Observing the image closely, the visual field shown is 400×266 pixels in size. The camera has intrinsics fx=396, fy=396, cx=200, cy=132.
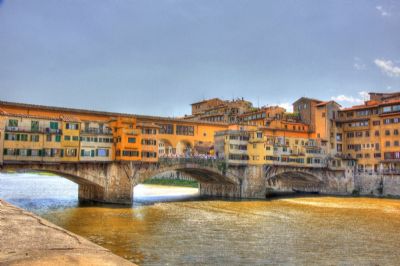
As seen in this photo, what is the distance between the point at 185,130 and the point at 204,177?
31.8 feet

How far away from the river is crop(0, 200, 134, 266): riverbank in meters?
5.74

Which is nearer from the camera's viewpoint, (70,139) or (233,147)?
(70,139)

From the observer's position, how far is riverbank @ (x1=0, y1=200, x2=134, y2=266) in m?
14.6

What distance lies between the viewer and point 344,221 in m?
44.2

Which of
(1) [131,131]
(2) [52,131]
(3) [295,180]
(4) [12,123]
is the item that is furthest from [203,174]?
(4) [12,123]

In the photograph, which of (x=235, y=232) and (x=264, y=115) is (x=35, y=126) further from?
(x=264, y=115)

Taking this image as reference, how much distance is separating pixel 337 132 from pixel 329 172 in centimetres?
1068

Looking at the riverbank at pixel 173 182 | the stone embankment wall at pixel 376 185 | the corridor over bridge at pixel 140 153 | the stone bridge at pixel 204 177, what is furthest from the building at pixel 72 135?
the stone embankment wall at pixel 376 185

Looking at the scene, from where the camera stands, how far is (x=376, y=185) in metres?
77.4

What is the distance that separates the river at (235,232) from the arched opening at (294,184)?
2836cm

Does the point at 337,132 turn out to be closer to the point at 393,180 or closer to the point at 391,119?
the point at 391,119

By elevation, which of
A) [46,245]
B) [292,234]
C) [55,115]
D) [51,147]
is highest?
[55,115]

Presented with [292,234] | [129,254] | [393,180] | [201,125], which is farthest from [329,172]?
[129,254]

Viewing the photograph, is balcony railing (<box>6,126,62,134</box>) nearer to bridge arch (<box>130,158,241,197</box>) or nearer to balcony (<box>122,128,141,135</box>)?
balcony (<box>122,128,141,135</box>)
